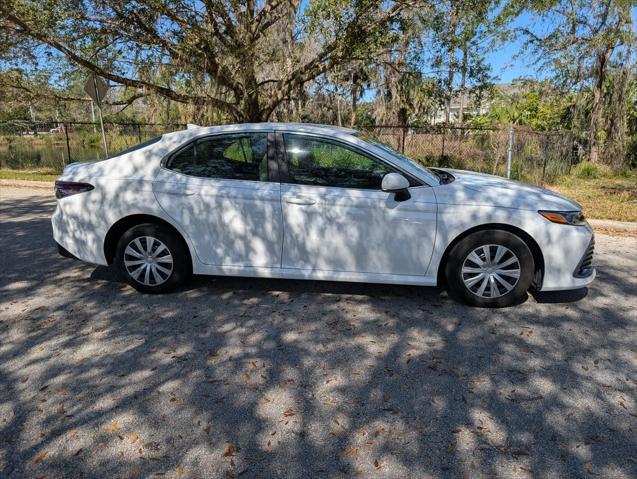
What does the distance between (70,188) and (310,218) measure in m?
2.42

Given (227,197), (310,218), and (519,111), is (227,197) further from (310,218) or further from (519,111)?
(519,111)

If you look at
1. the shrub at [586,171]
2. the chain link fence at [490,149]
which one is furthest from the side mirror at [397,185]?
the shrub at [586,171]

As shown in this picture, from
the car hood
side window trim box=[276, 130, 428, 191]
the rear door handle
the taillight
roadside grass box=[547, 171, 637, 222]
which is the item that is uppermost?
side window trim box=[276, 130, 428, 191]

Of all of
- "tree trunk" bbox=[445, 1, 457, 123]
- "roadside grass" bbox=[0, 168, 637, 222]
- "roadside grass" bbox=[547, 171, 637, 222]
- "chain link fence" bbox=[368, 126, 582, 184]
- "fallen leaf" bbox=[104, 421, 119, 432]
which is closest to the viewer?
"fallen leaf" bbox=[104, 421, 119, 432]

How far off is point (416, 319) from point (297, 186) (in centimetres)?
160

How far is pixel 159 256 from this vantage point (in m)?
4.50

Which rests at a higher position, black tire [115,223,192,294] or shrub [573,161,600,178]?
shrub [573,161,600,178]

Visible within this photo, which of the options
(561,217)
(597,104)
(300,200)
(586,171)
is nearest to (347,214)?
(300,200)

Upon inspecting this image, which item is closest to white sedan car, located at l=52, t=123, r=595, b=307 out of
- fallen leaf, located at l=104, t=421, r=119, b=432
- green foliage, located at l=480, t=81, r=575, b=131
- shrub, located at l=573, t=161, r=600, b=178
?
fallen leaf, located at l=104, t=421, r=119, b=432

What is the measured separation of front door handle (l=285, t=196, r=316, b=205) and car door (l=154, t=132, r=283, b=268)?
0.34ft

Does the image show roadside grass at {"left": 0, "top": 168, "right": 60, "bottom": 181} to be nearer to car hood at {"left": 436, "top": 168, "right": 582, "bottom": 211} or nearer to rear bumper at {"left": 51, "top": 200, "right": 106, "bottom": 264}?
rear bumper at {"left": 51, "top": 200, "right": 106, "bottom": 264}

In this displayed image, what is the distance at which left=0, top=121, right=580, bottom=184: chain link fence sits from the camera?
13750 millimetres

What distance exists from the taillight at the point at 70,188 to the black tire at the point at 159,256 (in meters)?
0.59

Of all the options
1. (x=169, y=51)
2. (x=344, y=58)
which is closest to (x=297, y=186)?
(x=344, y=58)
